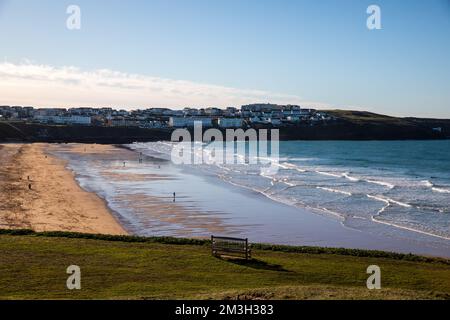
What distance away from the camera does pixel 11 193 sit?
43.3m

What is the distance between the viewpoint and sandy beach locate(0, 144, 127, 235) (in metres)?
30.8

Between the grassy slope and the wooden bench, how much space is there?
0.55 meters

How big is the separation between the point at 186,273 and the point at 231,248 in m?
3.27

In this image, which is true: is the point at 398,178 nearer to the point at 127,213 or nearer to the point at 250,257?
the point at 127,213

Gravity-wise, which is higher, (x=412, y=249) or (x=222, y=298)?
(x=222, y=298)

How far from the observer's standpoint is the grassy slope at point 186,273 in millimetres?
14492

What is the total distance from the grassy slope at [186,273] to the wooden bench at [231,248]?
0.55m

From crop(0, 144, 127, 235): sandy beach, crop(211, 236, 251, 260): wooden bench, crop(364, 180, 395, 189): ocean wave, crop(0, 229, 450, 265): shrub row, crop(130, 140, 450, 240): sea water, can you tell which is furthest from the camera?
crop(364, 180, 395, 189): ocean wave

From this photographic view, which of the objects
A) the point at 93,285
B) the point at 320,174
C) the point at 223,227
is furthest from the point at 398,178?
the point at 93,285

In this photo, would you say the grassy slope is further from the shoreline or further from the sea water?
the sea water

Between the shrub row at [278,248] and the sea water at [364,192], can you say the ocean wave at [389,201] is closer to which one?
the sea water at [364,192]

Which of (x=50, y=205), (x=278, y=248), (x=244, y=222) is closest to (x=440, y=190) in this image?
(x=244, y=222)

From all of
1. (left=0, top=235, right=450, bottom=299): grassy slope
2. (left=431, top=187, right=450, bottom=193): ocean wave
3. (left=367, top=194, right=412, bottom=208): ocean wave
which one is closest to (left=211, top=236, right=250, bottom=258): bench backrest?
(left=0, top=235, right=450, bottom=299): grassy slope

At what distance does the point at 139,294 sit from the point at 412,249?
16.6 meters
